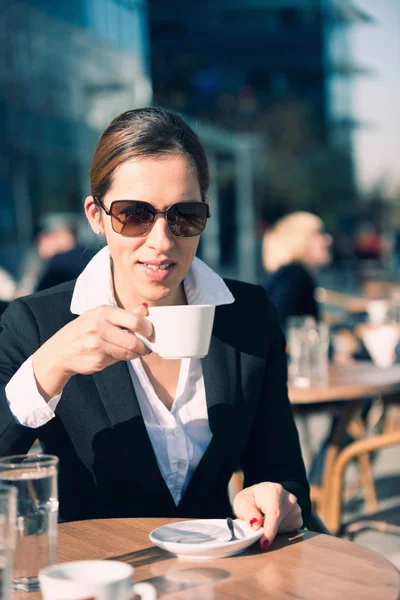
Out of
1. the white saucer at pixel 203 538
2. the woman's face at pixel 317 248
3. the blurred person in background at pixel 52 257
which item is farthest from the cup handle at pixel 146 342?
the blurred person in background at pixel 52 257

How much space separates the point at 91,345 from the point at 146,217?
0.47 metres

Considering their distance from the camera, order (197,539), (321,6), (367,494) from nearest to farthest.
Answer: (197,539)
(367,494)
(321,6)

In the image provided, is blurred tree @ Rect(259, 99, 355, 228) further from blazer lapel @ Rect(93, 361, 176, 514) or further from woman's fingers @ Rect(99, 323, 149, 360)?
woman's fingers @ Rect(99, 323, 149, 360)

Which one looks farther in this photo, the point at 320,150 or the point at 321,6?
the point at 320,150

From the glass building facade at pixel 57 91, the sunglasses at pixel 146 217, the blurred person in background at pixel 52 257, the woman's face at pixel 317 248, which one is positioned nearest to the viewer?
the sunglasses at pixel 146 217

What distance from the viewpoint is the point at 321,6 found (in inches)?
664

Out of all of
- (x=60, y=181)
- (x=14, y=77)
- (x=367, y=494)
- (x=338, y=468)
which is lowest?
(x=367, y=494)

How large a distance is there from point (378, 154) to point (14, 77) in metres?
14.9

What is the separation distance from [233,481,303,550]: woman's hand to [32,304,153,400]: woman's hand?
37 cm

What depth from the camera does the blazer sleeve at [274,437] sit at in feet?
6.54

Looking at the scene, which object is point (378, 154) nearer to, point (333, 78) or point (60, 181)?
point (333, 78)

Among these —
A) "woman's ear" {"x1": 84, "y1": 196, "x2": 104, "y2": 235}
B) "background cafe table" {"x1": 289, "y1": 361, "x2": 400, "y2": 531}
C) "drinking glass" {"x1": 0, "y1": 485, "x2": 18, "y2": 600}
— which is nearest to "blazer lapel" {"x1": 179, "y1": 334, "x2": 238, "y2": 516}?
"woman's ear" {"x1": 84, "y1": 196, "x2": 104, "y2": 235}

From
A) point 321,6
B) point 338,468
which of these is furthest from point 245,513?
point 321,6

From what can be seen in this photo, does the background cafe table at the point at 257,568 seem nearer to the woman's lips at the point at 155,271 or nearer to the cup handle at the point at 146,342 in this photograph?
the cup handle at the point at 146,342
